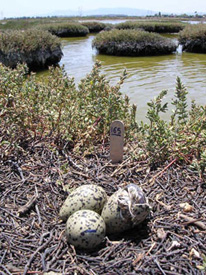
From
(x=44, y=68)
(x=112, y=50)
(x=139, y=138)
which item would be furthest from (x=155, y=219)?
(x=112, y=50)

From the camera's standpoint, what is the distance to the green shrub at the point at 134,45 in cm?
1653

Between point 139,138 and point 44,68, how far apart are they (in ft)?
34.2

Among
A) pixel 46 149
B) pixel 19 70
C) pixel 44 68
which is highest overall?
pixel 19 70

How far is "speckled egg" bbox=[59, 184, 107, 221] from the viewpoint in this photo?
2.38 m

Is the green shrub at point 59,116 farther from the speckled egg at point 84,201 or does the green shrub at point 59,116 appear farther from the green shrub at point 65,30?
the green shrub at point 65,30

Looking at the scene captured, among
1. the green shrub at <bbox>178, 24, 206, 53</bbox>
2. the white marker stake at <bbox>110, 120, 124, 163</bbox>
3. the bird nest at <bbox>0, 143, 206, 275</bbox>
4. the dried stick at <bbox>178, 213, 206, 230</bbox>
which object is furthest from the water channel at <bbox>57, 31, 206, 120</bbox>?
the dried stick at <bbox>178, 213, 206, 230</bbox>

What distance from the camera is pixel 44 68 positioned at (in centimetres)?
1327

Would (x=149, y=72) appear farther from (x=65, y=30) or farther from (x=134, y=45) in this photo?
(x=65, y=30)

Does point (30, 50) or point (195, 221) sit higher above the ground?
point (30, 50)

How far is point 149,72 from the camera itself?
1148 cm

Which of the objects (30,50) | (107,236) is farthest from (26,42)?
(107,236)

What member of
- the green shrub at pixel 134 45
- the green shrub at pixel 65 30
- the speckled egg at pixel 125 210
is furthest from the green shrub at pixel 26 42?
the green shrub at pixel 65 30

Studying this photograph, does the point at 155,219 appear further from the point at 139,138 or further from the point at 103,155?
the point at 139,138

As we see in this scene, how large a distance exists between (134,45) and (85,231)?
51.0 ft
